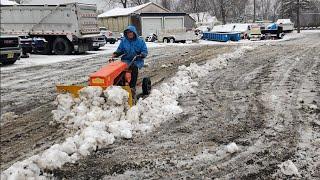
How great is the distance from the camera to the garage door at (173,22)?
44250 millimetres

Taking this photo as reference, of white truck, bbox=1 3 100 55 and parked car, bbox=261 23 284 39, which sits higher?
white truck, bbox=1 3 100 55

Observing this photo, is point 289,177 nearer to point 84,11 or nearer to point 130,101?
point 130,101

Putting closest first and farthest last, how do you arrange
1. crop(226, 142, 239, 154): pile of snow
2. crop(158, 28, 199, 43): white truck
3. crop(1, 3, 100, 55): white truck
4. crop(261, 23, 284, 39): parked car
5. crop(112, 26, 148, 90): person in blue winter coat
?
crop(226, 142, 239, 154): pile of snow, crop(112, 26, 148, 90): person in blue winter coat, crop(1, 3, 100, 55): white truck, crop(158, 28, 199, 43): white truck, crop(261, 23, 284, 39): parked car

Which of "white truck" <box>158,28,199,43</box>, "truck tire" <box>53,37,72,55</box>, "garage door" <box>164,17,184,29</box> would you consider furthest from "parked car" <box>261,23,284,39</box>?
"truck tire" <box>53,37,72,55</box>

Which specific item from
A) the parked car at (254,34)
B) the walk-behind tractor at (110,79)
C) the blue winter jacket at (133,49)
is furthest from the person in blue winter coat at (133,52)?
the parked car at (254,34)

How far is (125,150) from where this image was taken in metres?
5.19

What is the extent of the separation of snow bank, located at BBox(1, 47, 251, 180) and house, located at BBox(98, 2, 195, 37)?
35320 mm

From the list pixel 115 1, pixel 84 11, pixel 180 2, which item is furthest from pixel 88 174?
pixel 180 2

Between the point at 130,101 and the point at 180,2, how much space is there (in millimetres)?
76912

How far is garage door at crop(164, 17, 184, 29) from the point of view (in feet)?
145

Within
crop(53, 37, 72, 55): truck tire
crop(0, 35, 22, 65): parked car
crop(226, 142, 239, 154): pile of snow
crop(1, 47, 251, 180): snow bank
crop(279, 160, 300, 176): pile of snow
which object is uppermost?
crop(0, 35, 22, 65): parked car

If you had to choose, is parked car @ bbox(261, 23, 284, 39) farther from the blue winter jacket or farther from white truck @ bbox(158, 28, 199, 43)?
the blue winter jacket

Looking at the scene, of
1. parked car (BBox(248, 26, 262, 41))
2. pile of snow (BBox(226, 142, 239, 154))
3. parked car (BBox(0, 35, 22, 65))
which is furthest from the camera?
parked car (BBox(248, 26, 262, 41))

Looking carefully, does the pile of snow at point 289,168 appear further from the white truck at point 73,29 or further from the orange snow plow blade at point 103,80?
the white truck at point 73,29
